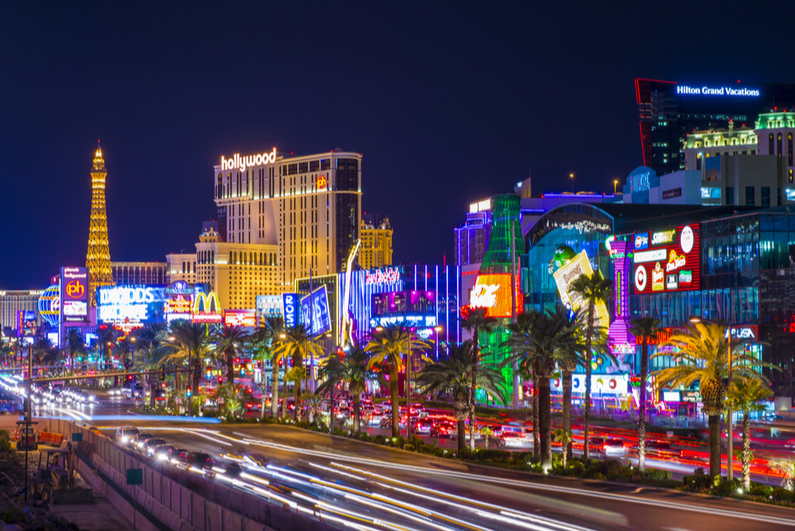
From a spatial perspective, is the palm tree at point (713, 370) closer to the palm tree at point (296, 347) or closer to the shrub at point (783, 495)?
the shrub at point (783, 495)

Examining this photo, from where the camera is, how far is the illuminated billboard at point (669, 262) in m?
99.0

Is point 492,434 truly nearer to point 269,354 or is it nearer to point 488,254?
point 269,354

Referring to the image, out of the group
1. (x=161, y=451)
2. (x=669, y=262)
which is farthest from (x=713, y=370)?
(x=669, y=262)

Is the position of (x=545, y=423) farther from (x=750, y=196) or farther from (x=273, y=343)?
(x=750, y=196)

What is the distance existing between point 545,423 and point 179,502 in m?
25.9

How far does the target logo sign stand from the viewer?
4079 inches

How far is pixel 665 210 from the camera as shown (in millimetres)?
126250

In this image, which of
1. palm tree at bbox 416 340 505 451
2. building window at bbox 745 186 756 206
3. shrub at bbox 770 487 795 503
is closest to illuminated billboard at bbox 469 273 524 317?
palm tree at bbox 416 340 505 451

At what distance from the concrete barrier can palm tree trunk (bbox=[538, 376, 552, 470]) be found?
879 inches

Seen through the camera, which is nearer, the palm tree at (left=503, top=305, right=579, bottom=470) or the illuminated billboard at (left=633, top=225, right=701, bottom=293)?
the palm tree at (left=503, top=305, right=579, bottom=470)

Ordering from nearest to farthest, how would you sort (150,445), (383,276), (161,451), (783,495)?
1. (783,495)
2. (161,451)
3. (150,445)
4. (383,276)

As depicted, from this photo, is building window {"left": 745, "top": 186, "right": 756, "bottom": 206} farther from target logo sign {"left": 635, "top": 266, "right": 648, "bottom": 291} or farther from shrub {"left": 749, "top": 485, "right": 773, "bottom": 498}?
shrub {"left": 749, "top": 485, "right": 773, "bottom": 498}

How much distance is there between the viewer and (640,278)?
341ft


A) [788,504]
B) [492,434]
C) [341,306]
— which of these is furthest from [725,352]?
[341,306]
